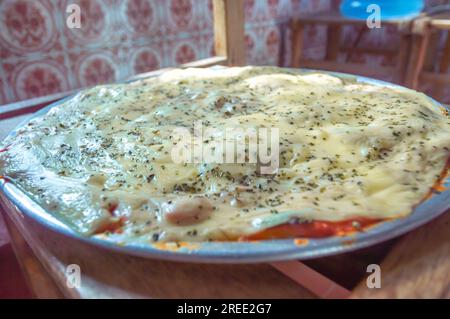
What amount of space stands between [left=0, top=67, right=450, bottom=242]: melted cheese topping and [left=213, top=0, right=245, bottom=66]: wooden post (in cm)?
79

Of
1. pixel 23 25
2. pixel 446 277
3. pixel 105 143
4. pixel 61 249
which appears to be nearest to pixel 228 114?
pixel 105 143

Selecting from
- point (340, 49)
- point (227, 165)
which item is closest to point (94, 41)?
point (227, 165)

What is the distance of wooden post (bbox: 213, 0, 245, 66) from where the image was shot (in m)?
2.29

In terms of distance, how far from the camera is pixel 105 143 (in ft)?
4.07

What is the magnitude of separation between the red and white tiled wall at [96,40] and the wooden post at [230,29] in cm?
78

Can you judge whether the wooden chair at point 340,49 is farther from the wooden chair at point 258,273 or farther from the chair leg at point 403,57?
the wooden chair at point 258,273

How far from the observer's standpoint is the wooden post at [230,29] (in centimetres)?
229

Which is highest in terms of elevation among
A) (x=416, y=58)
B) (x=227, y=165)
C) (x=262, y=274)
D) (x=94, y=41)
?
(x=94, y=41)

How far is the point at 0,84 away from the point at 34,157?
1.52 m

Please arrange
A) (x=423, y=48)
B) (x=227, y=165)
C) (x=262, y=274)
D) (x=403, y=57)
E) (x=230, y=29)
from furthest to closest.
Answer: (x=403, y=57) < (x=423, y=48) < (x=230, y=29) < (x=227, y=165) < (x=262, y=274)

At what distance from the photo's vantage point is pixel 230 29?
7.66 ft

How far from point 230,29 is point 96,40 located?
1.01m

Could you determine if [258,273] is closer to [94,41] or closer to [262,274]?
[262,274]

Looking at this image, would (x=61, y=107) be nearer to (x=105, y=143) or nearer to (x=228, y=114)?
(x=105, y=143)
